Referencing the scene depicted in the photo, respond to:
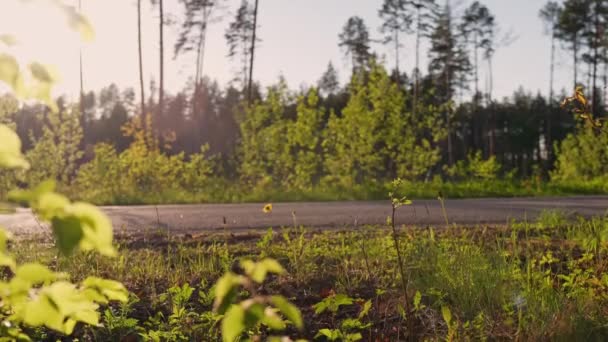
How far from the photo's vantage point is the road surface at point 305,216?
25.3 feet

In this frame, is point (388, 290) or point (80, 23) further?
point (388, 290)

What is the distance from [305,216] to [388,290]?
5545 mm

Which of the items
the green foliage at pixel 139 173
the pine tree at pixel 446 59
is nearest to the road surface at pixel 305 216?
the green foliage at pixel 139 173

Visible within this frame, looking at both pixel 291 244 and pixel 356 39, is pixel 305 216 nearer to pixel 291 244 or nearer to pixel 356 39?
pixel 291 244

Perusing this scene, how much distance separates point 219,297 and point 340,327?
2.06 m

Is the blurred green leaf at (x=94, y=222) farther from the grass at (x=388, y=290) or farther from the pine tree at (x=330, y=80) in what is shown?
the pine tree at (x=330, y=80)

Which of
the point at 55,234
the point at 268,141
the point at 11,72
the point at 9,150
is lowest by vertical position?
the point at 55,234

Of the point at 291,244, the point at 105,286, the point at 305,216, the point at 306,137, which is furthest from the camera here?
the point at 306,137

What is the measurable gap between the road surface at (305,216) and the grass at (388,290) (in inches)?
95.9

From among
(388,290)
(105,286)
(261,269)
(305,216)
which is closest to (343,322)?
(388,290)

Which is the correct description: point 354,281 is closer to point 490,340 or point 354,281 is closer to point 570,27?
point 490,340

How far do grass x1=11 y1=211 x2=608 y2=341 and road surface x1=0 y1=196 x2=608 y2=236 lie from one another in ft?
7.99

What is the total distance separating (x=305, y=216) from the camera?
9.04 metres

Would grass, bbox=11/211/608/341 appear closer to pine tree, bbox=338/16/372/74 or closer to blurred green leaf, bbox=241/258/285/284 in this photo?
blurred green leaf, bbox=241/258/285/284
